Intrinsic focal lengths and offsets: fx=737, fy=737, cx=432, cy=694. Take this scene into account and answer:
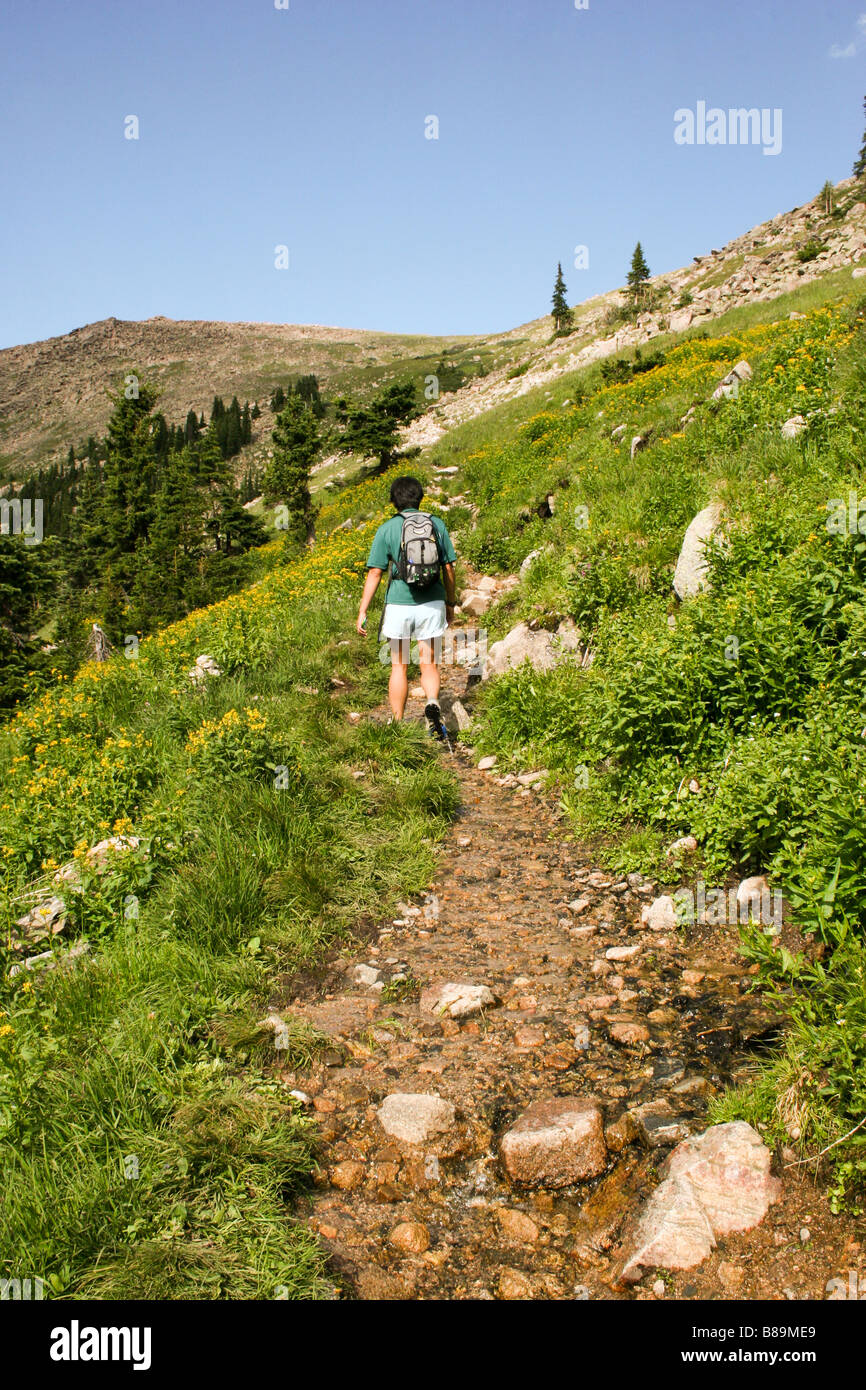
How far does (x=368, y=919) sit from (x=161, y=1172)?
2.25m

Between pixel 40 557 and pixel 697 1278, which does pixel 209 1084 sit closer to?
pixel 697 1278

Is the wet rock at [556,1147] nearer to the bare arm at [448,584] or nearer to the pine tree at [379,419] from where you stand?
the bare arm at [448,584]

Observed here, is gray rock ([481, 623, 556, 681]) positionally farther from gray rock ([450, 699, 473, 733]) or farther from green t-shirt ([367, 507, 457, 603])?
green t-shirt ([367, 507, 457, 603])

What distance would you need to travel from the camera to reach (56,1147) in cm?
305

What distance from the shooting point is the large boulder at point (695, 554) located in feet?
22.7

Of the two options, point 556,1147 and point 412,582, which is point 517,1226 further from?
point 412,582

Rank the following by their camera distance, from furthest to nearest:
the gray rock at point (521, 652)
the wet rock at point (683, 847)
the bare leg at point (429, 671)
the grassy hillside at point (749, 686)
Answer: the gray rock at point (521, 652), the bare leg at point (429, 671), the wet rock at point (683, 847), the grassy hillside at point (749, 686)

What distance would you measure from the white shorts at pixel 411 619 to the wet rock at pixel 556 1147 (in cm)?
483

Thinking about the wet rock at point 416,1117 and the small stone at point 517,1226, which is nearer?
the small stone at point 517,1226

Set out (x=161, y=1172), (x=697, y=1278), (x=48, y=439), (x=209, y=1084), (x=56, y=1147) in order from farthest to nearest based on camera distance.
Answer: (x=48, y=439), (x=209, y=1084), (x=56, y=1147), (x=161, y=1172), (x=697, y=1278)

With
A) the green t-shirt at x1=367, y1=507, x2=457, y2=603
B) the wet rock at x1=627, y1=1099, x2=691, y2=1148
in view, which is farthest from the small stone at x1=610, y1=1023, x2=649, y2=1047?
the green t-shirt at x1=367, y1=507, x2=457, y2=603

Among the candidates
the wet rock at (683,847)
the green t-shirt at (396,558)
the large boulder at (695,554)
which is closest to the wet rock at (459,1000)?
the wet rock at (683,847)

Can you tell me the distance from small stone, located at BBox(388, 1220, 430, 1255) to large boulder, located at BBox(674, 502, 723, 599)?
540 centimetres

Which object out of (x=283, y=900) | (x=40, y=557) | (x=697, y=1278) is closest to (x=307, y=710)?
(x=283, y=900)
